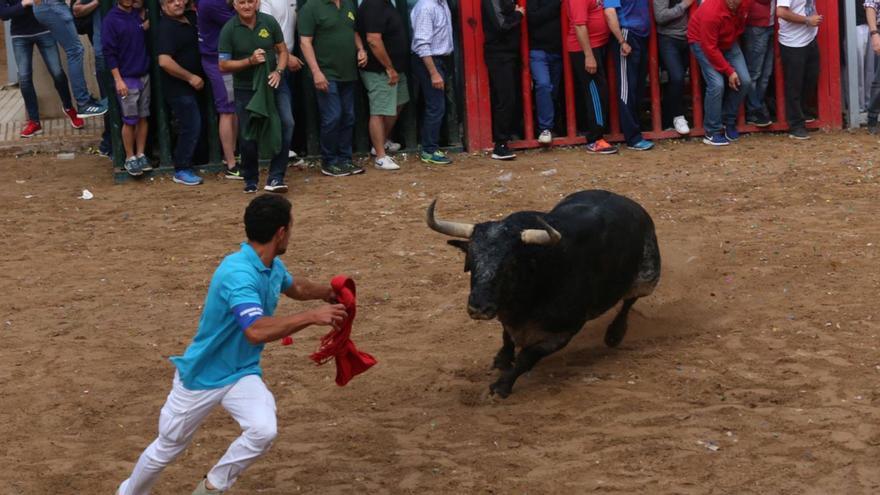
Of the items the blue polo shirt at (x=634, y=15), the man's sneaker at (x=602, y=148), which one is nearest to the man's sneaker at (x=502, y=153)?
the man's sneaker at (x=602, y=148)

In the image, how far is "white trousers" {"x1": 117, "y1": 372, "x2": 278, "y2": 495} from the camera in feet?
19.5

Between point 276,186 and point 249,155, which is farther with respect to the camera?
point 276,186

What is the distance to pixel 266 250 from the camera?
19.9ft

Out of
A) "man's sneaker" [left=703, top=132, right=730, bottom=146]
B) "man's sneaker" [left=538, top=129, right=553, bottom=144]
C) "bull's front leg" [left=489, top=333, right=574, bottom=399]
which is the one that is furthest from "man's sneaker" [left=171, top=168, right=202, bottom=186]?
"bull's front leg" [left=489, top=333, right=574, bottom=399]

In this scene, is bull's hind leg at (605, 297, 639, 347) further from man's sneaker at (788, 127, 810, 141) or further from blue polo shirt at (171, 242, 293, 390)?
man's sneaker at (788, 127, 810, 141)

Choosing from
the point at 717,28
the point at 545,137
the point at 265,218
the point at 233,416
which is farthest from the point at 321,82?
the point at 233,416

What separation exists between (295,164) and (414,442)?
6.94 meters

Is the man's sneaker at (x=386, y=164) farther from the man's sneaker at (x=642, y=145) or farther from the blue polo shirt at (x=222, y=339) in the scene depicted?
the blue polo shirt at (x=222, y=339)

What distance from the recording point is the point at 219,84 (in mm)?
13000

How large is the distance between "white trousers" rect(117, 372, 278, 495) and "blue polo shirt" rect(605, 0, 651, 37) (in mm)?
8480

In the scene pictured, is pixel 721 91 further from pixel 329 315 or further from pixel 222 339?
pixel 222 339

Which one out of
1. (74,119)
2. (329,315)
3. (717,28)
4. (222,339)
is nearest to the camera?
(329,315)

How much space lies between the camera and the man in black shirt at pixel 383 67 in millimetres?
13125

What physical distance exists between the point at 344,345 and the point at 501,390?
5.20ft
